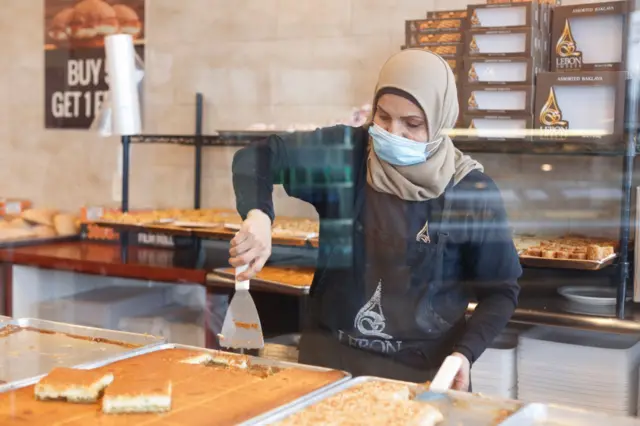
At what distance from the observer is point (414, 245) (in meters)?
1.66

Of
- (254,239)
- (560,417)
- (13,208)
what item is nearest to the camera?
(560,417)

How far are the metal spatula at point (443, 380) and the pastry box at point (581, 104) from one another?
717mm

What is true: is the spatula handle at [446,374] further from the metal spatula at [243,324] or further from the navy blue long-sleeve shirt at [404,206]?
the metal spatula at [243,324]

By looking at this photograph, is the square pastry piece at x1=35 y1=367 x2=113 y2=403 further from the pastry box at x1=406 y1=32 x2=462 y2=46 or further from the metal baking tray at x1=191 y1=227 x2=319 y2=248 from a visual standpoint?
the pastry box at x1=406 y1=32 x2=462 y2=46

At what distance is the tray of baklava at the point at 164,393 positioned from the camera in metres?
1.12

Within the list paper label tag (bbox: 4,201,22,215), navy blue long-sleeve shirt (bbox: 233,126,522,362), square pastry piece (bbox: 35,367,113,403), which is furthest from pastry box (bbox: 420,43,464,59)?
paper label tag (bbox: 4,201,22,215)

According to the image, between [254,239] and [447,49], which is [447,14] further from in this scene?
[254,239]

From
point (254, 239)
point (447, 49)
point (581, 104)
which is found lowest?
point (254, 239)

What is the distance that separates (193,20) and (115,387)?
1512 millimetres

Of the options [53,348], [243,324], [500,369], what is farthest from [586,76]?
[53,348]

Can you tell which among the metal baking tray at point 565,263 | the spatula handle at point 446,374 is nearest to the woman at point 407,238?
the spatula handle at point 446,374

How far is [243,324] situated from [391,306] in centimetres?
39

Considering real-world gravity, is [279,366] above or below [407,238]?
below

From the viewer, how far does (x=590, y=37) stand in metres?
1.89
